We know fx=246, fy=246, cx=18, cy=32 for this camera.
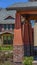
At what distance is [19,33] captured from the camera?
1396cm

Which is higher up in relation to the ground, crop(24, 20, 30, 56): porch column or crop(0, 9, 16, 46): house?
crop(0, 9, 16, 46): house

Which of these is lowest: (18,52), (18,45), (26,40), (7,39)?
(18,52)

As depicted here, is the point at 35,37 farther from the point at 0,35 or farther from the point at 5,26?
the point at 5,26

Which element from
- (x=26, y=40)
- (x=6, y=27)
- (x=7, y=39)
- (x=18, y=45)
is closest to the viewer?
(x=18, y=45)

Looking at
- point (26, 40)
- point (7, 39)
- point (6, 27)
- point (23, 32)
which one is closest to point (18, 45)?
point (23, 32)

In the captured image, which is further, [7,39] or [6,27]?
[6,27]

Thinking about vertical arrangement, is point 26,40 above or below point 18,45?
above

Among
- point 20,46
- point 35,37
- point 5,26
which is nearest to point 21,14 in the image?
point 20,46

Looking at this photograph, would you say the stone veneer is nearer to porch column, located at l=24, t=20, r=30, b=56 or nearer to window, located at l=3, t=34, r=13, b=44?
porch column, located at l=24, t=20, r=30, b=56

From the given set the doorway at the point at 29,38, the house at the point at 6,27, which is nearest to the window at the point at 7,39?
the house at the point at 6,27

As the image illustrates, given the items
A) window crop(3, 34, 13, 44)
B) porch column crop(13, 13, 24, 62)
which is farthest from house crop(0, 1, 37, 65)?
window crop(3, 34, 13, 44)

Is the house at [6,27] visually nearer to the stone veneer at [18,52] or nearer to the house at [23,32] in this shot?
the house at [23,32]

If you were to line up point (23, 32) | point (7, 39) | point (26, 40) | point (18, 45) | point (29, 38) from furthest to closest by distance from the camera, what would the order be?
point (7, 39) < point (29, 38) < point (26, 40) < point (23, 32) < point (18, 45)

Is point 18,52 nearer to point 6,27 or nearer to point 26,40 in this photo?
point 26,40
